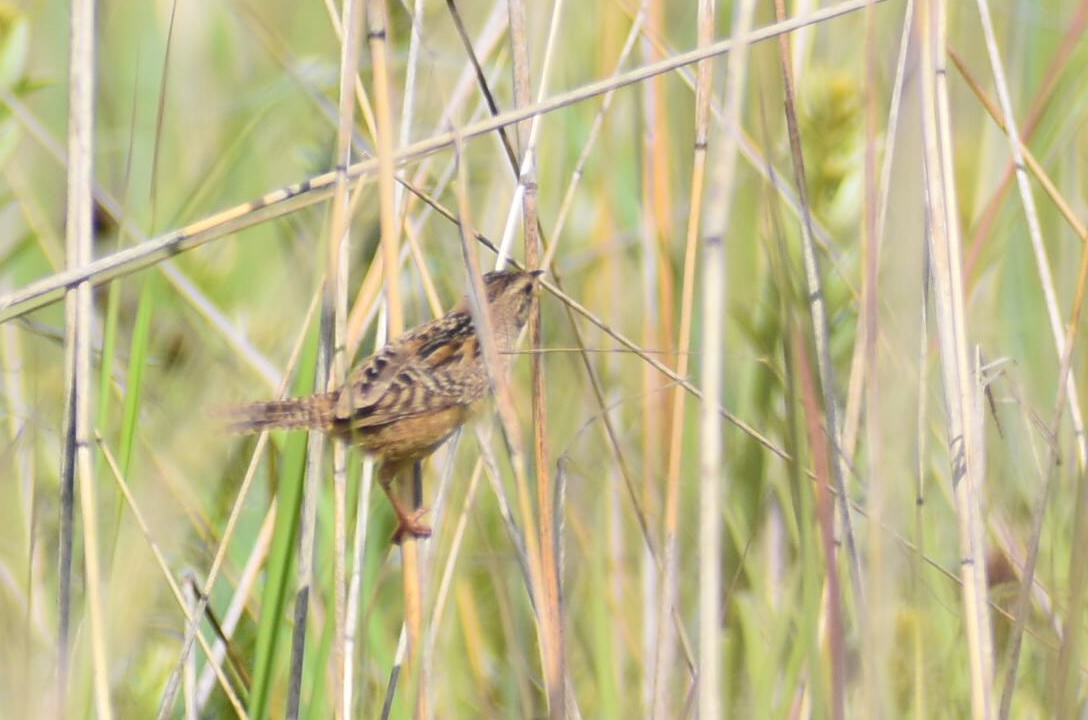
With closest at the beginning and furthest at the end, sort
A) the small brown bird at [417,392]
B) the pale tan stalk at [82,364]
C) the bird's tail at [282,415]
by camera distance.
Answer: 1. the pale tan stalk at [82,364]
2. the bird's tail at [282,415]
3. the small brown bird at [417,392]

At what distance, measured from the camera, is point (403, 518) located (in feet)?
6.29

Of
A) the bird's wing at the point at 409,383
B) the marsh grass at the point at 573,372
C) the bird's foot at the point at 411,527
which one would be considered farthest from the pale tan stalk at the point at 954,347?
the bird's wing at the point at 409,383

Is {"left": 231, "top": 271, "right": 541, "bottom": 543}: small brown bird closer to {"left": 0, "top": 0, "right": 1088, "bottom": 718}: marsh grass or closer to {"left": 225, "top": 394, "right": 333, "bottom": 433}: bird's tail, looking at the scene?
{"left": 0, "top": 0, "right": 1088, "bottom": 718}: marsh grass

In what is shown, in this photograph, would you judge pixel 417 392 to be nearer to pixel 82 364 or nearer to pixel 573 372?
pixel 573 372

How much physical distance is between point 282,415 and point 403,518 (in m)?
0.25

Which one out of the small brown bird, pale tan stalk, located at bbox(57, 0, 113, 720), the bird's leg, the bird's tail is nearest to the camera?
pale tan stalk, located at bbox(57, 0, 113, 720)

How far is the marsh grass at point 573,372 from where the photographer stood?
1.44 metres

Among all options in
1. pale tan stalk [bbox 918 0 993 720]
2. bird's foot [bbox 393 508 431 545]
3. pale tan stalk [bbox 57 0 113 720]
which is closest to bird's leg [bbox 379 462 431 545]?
bird's foot [bbox 393 508 431 545]

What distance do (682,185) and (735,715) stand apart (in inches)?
42.7

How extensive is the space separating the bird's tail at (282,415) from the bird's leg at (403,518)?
0.18 m

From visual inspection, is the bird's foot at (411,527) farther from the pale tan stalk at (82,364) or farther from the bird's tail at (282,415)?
the pale tan stalk at (82,364)

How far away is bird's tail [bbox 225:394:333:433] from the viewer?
167 cm

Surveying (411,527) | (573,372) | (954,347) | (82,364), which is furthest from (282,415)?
(954,347)

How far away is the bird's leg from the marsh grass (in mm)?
34
